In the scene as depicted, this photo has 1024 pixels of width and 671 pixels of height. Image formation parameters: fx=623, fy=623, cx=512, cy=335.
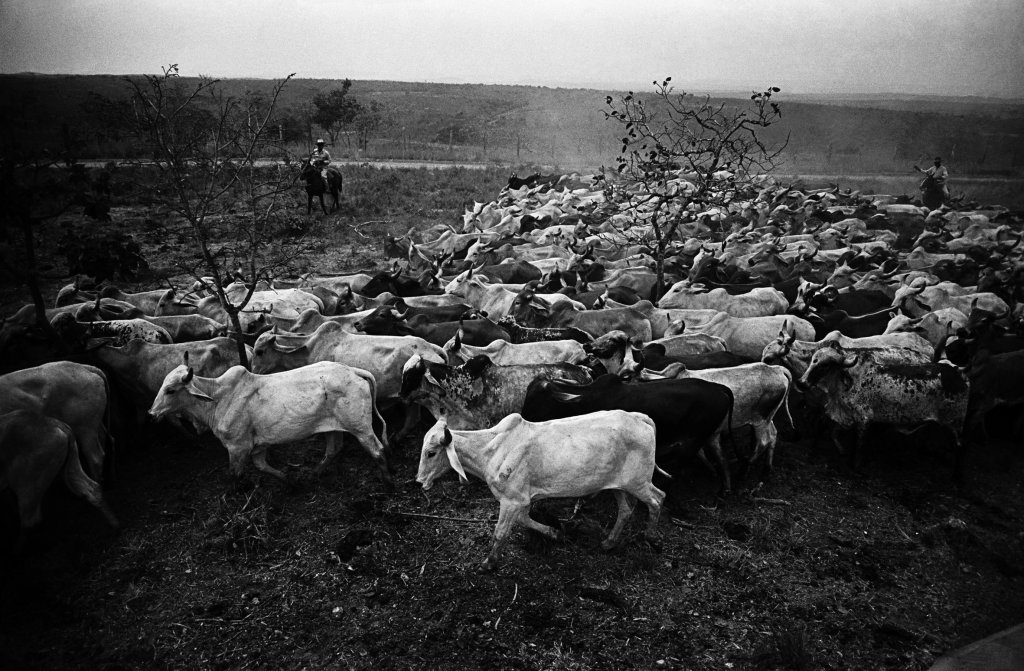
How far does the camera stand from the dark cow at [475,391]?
26.7 ft

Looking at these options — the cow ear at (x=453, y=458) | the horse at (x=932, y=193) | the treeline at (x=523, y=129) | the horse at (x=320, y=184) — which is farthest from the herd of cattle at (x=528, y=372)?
the treeline at (x=523, y=129)

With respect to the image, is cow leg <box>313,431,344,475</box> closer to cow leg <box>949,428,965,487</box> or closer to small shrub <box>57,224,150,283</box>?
small shrub <box>57,224,150,283</box>

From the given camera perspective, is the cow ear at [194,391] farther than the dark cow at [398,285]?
No

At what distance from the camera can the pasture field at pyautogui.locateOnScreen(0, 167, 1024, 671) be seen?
18.8 feet

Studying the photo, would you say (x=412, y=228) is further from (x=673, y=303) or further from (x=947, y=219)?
(x=947, y=219)

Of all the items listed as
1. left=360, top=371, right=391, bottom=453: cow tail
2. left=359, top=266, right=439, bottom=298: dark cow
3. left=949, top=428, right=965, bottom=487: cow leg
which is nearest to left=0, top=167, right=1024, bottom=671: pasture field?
left=949, top=428, right=965, bottom=487: cow leg

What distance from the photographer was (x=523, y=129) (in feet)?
202

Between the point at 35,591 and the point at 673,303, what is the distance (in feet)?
35.7

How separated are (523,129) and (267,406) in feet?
191

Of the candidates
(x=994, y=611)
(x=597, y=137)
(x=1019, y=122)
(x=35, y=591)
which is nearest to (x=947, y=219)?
(x=994, y=611)

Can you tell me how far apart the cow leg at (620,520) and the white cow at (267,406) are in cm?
300

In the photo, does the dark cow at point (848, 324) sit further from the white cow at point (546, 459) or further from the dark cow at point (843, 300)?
the white cow at point (546, 459)

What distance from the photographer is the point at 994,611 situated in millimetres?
6301

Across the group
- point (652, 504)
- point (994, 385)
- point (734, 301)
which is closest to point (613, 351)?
point (652, 504)
